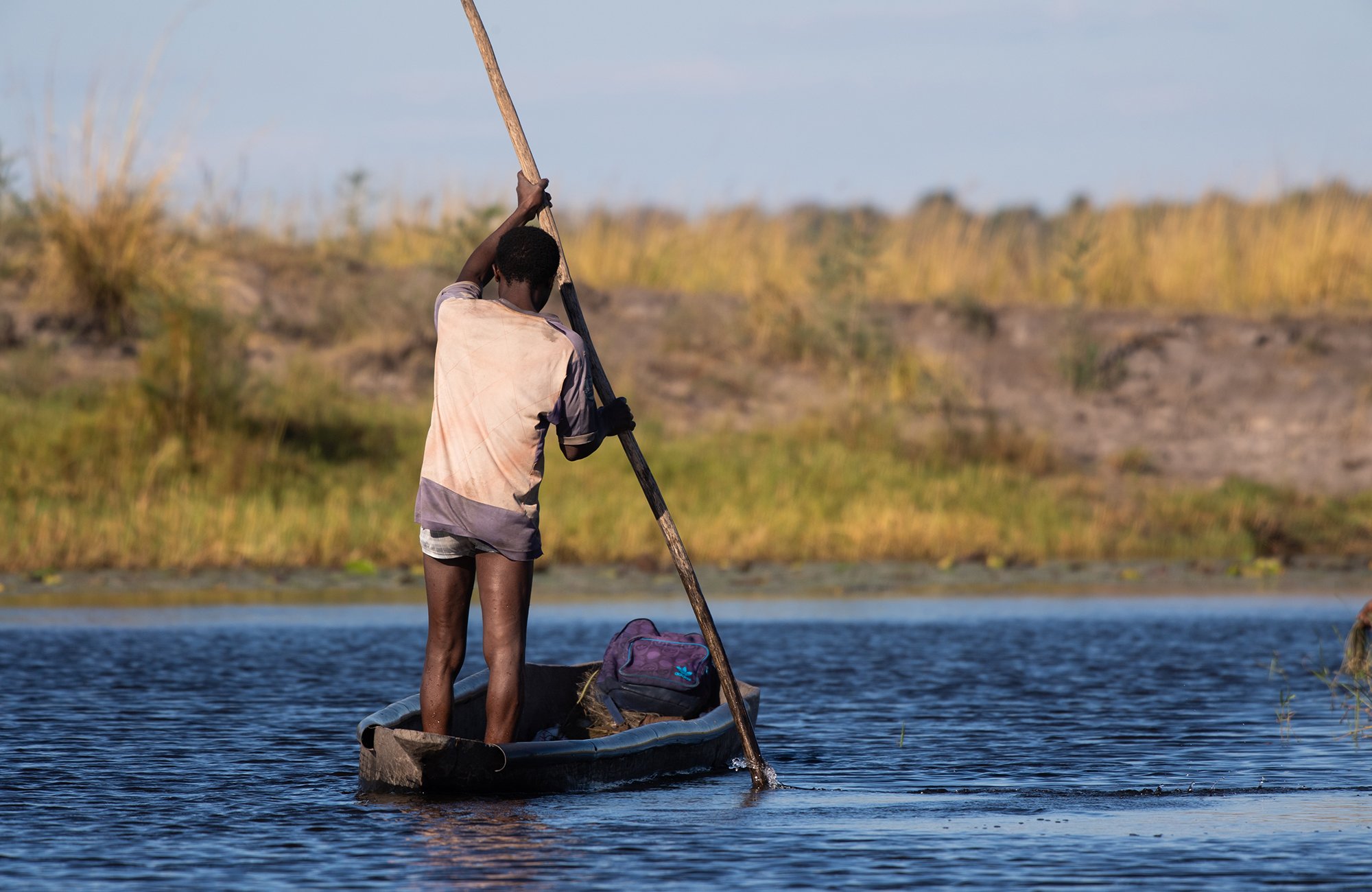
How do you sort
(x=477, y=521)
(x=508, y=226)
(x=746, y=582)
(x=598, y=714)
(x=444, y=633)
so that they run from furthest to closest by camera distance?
(x=746, y=582) → (x=598, y=714) → (x=508, y=226) → (x=444, y=633) → (x=477, y=521)

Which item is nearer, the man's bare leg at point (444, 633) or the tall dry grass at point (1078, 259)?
A: the man's bare leg at point (444, 633)

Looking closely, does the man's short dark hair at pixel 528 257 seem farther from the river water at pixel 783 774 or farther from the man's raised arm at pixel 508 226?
the river water at pixel 783 774

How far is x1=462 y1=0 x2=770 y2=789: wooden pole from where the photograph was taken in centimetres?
902

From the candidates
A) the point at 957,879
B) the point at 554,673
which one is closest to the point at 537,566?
the point at 554,673

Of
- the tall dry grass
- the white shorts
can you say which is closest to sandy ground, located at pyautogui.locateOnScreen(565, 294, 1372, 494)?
the tall dry grass

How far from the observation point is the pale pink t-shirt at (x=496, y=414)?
26.5ft

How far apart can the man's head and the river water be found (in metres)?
2.04

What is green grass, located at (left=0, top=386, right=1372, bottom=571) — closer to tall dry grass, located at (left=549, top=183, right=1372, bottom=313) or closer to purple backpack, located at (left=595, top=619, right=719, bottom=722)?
tall dry grass, located at (left=549, top=183, right=1372, bottom=313)

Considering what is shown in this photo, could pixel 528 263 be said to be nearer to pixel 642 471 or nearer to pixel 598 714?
pixel 642 471

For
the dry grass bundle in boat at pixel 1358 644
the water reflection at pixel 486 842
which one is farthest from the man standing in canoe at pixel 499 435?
the dry grass bundle in boat at pixel 1358 644

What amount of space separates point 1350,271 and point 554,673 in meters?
22.0

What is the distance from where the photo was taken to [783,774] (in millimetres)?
9312

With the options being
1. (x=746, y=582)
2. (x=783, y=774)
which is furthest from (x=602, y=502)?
(x=783, y=774)

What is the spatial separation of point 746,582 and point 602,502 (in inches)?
93.8
